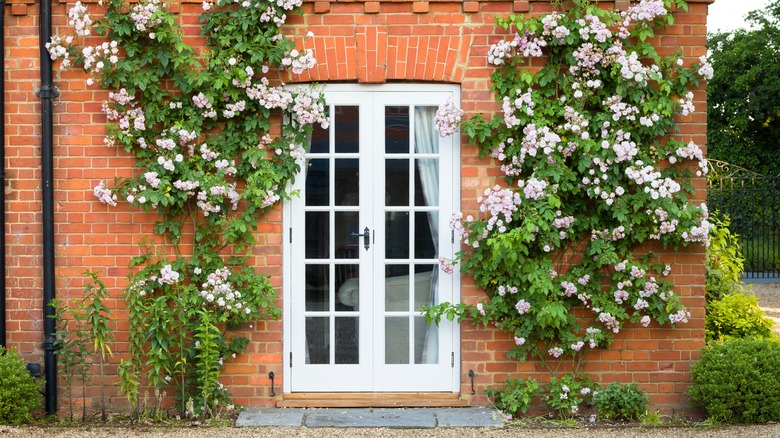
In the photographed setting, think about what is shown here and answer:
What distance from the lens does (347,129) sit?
6.60 m

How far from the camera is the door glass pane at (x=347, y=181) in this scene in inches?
260

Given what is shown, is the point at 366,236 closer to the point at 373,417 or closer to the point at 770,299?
the point at 373,417

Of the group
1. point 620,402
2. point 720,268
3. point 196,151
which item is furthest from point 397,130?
point 720,268

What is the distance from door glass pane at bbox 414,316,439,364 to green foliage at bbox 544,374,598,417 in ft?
2.81

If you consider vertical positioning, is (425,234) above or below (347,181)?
below

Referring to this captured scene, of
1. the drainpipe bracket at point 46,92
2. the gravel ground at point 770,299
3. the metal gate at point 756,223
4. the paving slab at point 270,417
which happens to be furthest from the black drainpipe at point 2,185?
the metal gate at point 756,223

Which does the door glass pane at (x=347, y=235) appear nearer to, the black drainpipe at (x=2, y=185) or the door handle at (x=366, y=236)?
the door handle at (x=366, y=236)

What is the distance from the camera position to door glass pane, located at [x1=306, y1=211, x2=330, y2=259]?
6.61 metres

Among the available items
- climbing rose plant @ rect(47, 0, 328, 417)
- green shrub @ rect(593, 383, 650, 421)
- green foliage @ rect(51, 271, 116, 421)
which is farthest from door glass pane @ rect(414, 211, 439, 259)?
green foliage @ rect(51, 271, 116, 421)

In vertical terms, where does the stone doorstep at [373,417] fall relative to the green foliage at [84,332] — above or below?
below

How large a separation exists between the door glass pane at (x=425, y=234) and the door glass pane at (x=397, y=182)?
0.16 meters

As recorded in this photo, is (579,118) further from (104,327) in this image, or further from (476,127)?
(104,327)

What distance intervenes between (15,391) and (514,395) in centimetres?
343

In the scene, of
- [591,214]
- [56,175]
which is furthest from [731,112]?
[56,175]
